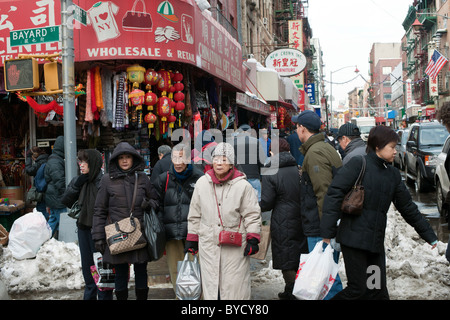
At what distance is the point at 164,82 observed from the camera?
995 centimetres

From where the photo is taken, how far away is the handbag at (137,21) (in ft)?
30.7

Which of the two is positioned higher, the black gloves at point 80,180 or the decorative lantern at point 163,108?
the decorative lantern at point 163,108

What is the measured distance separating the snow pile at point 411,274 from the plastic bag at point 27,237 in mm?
3397

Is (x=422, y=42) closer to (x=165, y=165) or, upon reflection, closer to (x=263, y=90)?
(x=263, y=90)

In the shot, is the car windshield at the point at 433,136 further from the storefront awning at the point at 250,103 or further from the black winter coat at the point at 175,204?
the black winter coat at the point at 175,204

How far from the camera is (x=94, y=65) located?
31.6 feet

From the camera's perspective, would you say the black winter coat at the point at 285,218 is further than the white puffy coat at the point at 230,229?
Yes

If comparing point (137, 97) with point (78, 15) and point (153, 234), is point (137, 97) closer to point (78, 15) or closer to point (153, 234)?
point (78, 15)

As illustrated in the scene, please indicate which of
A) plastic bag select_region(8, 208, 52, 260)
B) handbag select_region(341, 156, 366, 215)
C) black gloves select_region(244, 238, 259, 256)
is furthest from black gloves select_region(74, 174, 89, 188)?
handbag select_region(341, 156, 366, 215)

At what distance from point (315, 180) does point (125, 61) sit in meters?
5.72

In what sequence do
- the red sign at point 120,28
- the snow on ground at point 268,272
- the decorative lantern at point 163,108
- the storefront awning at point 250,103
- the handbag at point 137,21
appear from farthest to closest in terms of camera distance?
the storefront awning at point 250,103 → the decorative lantern at point 163,108 → the handbag at point 137,21 → the red sign at point 120,28 → the snow on ground at point 268,272

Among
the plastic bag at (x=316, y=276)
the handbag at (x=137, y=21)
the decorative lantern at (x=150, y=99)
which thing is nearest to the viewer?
the plastic bag at (x=316, y=276)

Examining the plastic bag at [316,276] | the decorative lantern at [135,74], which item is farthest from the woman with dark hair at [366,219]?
the decorative lantern at [135,74]

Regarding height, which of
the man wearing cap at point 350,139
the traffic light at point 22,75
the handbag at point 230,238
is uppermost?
the traffic light at point 22,75
